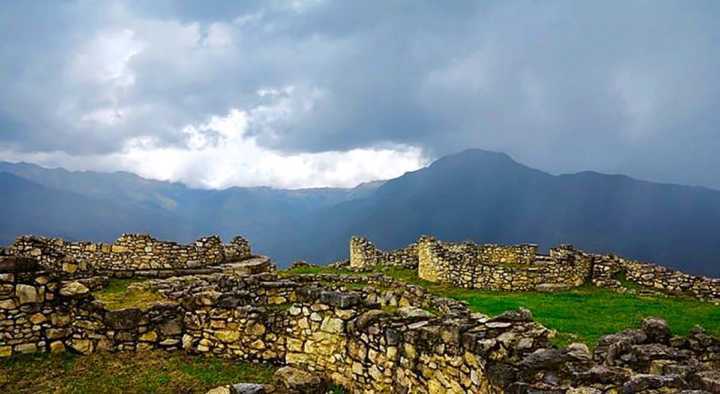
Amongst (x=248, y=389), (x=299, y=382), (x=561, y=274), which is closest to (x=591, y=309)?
(x=561, y=274)

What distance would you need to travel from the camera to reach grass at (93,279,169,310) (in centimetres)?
1375

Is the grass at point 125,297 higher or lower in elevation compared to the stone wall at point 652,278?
higher

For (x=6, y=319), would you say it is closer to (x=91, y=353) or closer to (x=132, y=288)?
(x=91, y=353)

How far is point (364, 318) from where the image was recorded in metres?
10.4

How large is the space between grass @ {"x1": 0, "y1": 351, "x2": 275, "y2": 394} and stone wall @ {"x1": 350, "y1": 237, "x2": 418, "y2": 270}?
24.2 meters

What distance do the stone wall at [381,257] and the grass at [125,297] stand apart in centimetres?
2150

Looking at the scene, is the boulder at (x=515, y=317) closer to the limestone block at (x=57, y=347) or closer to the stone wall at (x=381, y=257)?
the limestone block at (x=57, y=347)

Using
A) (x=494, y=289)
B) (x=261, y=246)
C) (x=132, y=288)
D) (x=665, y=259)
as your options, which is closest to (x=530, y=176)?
(x=665, y=259)

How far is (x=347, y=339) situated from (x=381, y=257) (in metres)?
26.8

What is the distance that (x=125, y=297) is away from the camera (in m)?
15.1

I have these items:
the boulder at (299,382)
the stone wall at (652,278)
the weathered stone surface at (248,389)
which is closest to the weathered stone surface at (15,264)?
the weathered stone surface at (248,389)

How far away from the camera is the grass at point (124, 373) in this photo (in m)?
10.7

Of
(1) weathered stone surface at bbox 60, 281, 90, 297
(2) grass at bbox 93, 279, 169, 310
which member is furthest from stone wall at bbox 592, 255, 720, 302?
(1) weathered stone surface at bbox 60, 281, 90, 297

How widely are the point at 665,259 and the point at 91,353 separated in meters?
93.0
